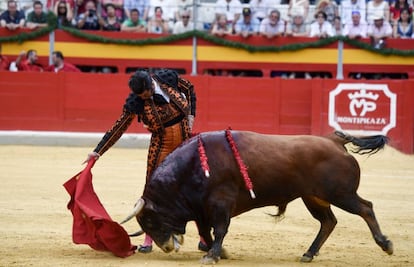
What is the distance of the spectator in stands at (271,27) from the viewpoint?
49.3 feet

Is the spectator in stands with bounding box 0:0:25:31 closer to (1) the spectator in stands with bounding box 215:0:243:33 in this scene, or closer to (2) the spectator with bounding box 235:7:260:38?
(1) the spectator in stands with bounding box 215:0:243:33

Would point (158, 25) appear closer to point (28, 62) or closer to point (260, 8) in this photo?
point (260, 8)

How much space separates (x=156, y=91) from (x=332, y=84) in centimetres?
830

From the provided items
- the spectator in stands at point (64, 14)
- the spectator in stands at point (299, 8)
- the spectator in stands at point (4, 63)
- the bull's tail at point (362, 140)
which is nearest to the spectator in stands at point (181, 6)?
the spectator in stands at point (299, 8)

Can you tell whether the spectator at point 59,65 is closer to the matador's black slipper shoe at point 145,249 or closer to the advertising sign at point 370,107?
the advertising sign at point 370,107

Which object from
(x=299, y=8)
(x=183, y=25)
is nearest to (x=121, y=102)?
(x=183, y=25)

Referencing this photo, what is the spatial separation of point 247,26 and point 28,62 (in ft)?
11.9

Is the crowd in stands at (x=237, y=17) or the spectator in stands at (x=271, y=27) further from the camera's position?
the spectator in stands at (x=271, y=27)

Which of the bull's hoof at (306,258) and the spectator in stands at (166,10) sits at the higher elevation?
the spectator in stands at (166,10)

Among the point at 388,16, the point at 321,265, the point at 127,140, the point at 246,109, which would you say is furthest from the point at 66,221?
the point at 388,16

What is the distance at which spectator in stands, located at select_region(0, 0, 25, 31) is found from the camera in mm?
15141

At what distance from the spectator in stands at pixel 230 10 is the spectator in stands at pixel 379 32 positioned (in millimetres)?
2155

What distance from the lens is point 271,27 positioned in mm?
15070

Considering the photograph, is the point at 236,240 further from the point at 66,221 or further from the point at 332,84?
the point at 332,84
